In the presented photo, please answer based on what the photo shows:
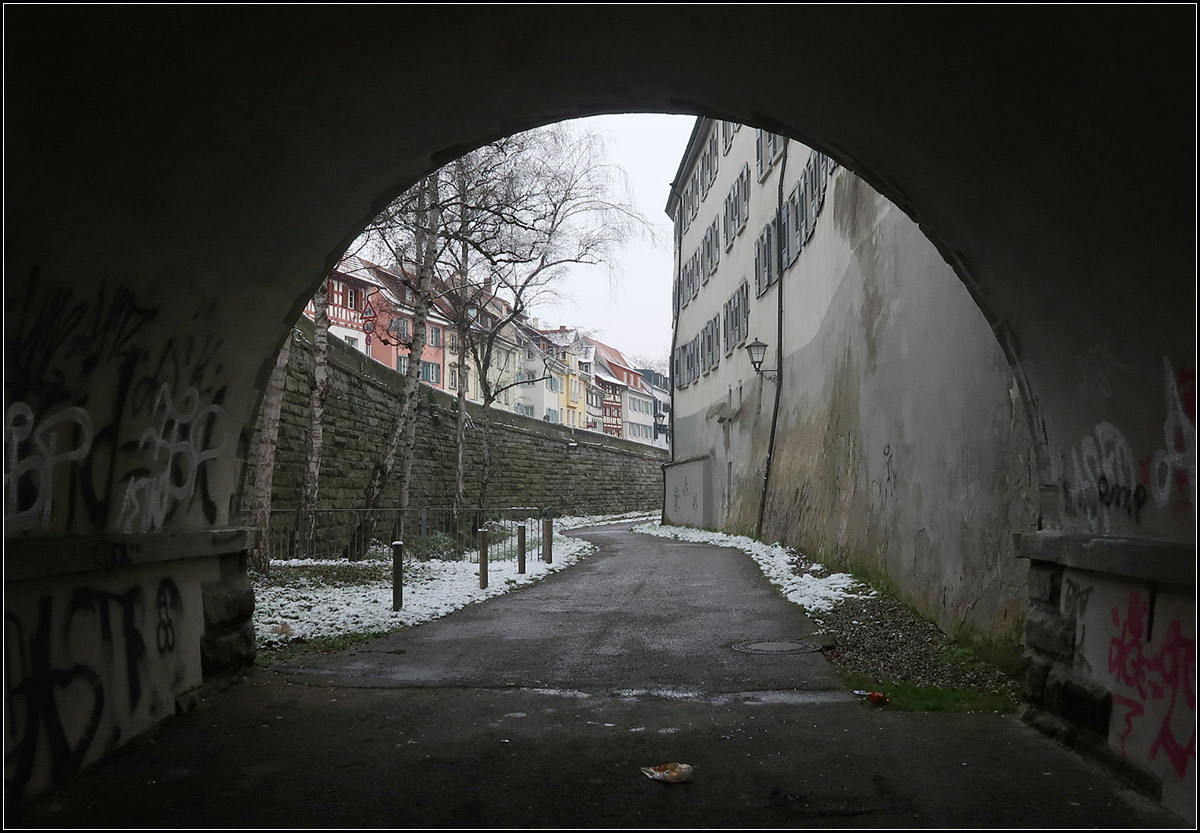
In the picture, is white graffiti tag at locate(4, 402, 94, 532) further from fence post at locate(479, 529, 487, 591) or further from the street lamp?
the street lamp

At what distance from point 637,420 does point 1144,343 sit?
333 feet

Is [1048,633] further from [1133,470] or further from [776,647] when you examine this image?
[776,647]

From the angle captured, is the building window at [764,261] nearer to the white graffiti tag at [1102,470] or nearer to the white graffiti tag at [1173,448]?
the white graffiti tag at [1102,470]

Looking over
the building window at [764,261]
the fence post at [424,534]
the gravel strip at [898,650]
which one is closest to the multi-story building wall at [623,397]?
the building window at [764,261]

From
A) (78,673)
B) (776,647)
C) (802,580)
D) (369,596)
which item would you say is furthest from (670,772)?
(802,580)

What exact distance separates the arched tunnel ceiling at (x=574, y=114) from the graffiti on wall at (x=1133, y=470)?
18 centimetres

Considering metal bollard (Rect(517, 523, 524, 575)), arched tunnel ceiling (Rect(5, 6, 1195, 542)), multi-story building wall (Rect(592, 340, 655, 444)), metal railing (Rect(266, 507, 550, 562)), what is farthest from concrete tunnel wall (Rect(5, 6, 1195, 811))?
multi-story building wall (Rect(592, 340, 655, 444))

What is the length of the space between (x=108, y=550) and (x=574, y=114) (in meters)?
3.82

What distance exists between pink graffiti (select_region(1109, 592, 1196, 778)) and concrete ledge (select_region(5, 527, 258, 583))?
4.83m

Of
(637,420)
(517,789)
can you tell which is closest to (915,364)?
(517,789)

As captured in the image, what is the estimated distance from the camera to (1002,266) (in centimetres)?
555

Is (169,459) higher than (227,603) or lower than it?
higher

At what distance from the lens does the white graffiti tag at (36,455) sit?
416 cm

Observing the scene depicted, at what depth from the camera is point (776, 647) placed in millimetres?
8188
